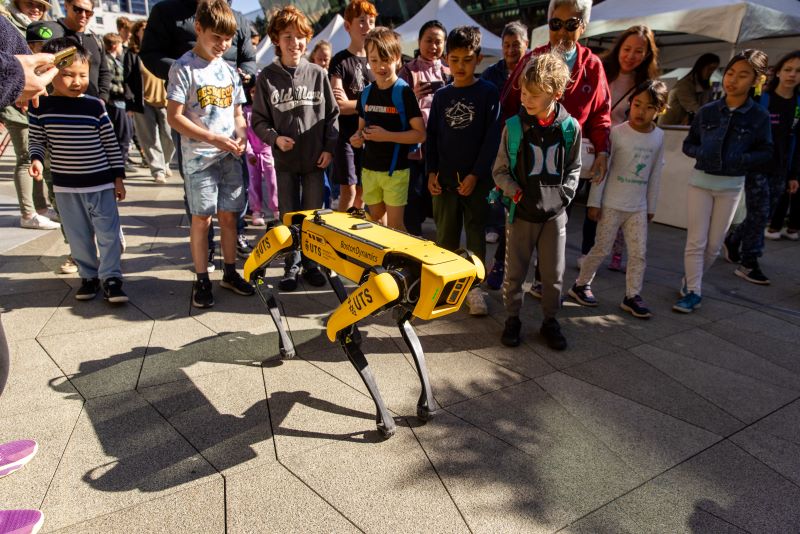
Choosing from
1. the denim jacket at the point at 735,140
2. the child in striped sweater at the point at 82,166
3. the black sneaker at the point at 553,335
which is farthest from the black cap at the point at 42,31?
the denim jacket at the point at 735,140

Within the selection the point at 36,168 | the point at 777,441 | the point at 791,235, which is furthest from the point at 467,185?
the point at 791,235

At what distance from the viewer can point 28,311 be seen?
3506mm

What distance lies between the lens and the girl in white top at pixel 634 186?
12.1ft

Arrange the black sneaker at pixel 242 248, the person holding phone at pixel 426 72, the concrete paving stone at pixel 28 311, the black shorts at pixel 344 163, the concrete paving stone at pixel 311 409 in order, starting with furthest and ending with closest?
the black sneaker at pixel 242 248 → the black shorts at pixel 344 163 → the person holding phone at pixel 426 72 → the concrete paving stone at pixel 28 311 → the concrete paving stone at pixel 311 409

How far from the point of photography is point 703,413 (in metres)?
2.66

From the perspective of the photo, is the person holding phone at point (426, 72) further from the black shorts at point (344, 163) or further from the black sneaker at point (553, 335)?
the black sneaker at point (553, 335)

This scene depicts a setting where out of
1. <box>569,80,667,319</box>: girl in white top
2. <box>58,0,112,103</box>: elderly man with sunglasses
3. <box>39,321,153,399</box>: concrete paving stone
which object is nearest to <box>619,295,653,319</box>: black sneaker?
<box>569,80,667,319</box>: girl in white top

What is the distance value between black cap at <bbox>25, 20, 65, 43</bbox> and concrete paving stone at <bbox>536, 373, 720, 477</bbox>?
3542mm

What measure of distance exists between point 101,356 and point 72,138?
5.47ft

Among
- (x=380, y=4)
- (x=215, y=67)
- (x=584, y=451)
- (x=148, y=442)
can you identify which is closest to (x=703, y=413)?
(x=584, y=451)

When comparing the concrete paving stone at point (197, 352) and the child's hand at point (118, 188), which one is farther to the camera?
the child's hand at point (118, 188)

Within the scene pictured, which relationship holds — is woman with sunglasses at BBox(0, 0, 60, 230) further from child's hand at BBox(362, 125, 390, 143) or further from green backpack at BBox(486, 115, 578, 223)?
green backpack at BBox(486, 115, 578, 223)

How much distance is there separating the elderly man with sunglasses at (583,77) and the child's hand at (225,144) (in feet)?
8.00

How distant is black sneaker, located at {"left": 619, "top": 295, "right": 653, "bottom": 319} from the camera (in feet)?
12.8
